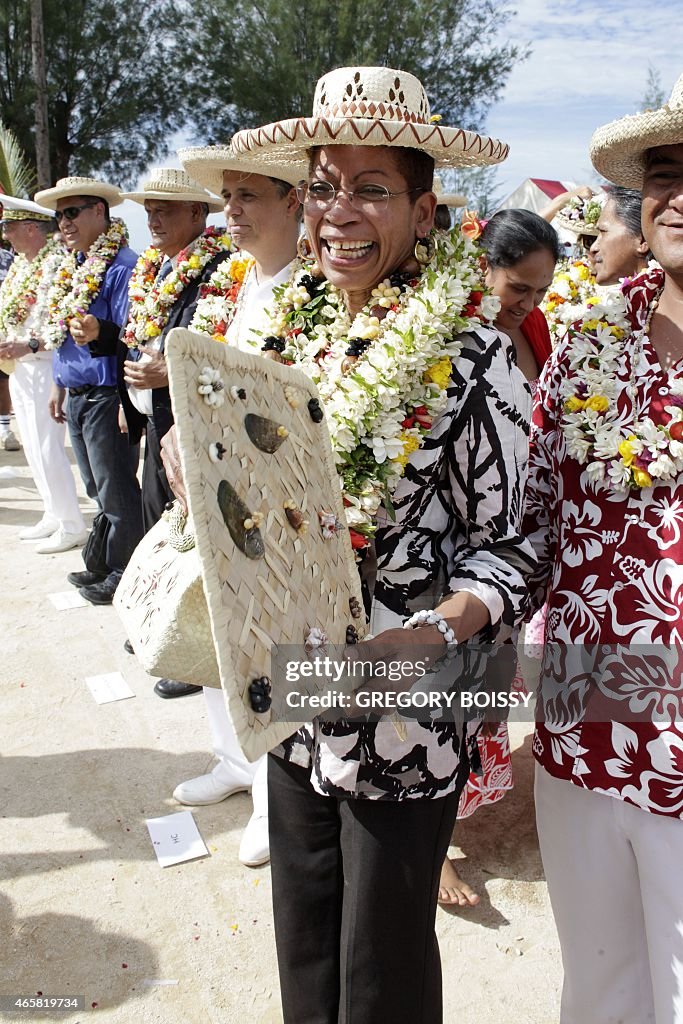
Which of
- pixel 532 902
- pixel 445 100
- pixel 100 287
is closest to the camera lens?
pixel 532 902

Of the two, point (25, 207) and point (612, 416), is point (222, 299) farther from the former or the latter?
point (25, 207)

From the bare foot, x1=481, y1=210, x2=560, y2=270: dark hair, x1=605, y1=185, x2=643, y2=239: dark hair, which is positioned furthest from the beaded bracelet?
x1=605, y1=185, x2=643, y2=239: dark hair

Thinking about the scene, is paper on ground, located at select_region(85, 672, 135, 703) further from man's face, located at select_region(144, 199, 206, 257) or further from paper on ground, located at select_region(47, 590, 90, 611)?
man's face, located at select_region(144, 199, 206, 257)

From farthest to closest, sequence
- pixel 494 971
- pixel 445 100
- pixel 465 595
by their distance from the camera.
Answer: pixel 445 100
pixel 494 971
pixel 465 595

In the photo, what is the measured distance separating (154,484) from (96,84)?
21.6 meters

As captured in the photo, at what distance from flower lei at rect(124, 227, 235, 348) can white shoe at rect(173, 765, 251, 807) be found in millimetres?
2299

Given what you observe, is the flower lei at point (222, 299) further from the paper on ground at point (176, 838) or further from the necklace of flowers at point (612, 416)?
the paper on ground at point (176, 838)

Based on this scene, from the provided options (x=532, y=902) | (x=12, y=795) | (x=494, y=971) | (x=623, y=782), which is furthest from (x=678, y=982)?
(x=12, y=795)

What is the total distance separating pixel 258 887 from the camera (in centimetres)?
291

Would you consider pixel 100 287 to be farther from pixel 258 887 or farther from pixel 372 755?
pixel 372 755

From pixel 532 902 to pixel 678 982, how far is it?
1.36 meters

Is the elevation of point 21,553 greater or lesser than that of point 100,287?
lesser

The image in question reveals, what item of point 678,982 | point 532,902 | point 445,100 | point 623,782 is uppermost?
point 445,100

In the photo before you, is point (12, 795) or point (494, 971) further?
point (12, 795)
